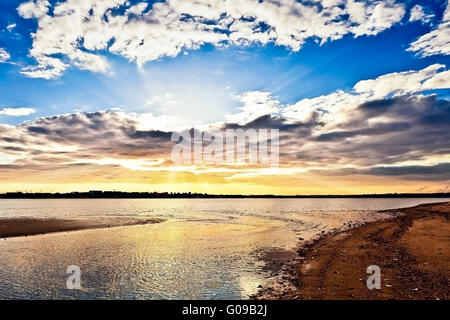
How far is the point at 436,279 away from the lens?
16328 millimetres

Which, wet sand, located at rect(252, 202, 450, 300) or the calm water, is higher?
wet sand, located at rect(252, 202, 450, 300)

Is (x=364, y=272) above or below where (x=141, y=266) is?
above

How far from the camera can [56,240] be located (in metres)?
35.7

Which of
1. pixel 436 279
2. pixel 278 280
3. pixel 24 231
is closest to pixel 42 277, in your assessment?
pixel 278 280

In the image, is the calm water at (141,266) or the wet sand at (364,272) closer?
the wet sand at (364,272)

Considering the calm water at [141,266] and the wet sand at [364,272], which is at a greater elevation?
the wet sand at [364,272]

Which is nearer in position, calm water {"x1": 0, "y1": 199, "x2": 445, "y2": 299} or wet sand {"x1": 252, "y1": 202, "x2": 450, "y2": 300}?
wet sand {"x1": 252, "y1": 202, "x2": 450, "y2": 300}

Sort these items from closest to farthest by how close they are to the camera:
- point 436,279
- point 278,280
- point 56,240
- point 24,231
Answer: point 436,279 → point 278,280 → point 56,240 → point 24,231

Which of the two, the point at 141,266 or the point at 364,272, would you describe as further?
the point at 141,266

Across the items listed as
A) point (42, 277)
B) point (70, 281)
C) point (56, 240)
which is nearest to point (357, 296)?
point (70, 281)
